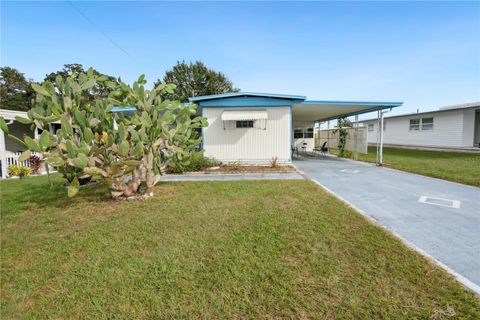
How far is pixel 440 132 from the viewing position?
19.5m

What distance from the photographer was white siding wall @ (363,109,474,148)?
17906 millimetres

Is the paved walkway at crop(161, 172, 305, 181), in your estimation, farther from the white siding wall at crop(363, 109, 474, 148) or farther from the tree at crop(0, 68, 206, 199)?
the white siding wall at crop(363, 109, 474, 148)

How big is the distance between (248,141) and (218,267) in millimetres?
8703

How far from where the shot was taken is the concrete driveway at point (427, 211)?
296 cm

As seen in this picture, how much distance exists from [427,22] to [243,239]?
1177cm

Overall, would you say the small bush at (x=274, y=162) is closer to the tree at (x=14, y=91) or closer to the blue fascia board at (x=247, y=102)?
the blue fascia board at (x=247, y=102)

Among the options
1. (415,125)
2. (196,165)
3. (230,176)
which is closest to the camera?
(230,176)

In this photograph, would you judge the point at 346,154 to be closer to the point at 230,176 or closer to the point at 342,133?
the point at 342,133

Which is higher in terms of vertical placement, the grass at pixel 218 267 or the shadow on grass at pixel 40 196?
the shadow on grass at pixel 40 196

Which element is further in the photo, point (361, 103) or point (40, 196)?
point (361, 103)

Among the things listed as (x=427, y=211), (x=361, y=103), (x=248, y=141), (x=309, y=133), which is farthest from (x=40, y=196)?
(x=309, y=133)

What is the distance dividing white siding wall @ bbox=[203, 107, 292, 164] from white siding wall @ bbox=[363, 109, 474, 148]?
1687 centimetres

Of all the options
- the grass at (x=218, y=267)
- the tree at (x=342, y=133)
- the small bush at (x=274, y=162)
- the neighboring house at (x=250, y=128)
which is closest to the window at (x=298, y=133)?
the tree at (x=342, y=133)

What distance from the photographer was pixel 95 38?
1114 cm
